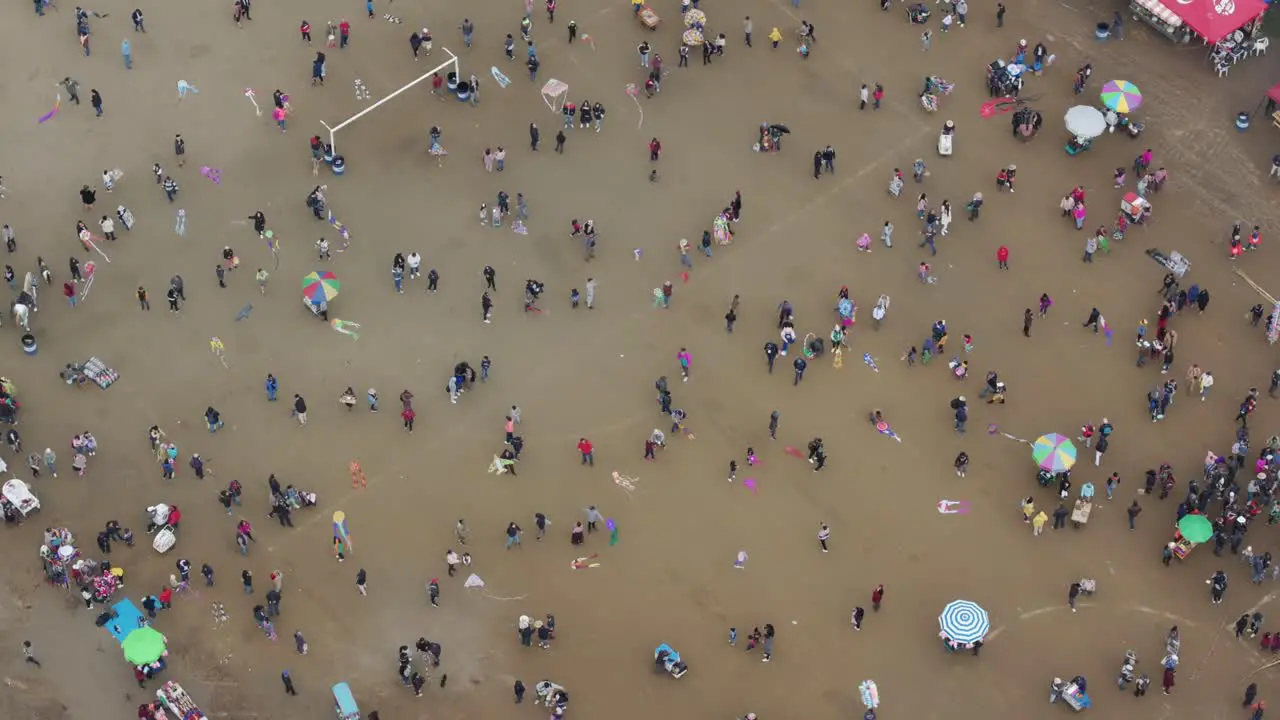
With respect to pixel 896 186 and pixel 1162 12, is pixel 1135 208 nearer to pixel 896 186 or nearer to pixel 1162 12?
pixel 896 186

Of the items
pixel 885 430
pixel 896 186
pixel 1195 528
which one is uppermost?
pixel 1195 528

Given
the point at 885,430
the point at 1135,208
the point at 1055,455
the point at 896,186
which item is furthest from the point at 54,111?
the point at 1135,208

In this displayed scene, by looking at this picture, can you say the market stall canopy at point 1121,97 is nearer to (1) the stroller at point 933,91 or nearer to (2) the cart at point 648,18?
(1) the stroller at point 933,91

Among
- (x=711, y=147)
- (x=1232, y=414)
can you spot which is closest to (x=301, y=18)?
(x=711, y=147)

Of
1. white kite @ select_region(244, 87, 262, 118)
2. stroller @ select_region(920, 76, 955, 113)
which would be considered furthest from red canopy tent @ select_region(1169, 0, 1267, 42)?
white kite @ select_region(244, 87, 262, 118)

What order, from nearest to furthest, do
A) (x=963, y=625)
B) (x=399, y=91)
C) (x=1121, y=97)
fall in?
(x=963, y=625) < (x=1121, y=97) < (x=399, y=91)

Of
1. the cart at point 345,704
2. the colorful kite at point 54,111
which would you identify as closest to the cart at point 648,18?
the colorful kite at point 54,111

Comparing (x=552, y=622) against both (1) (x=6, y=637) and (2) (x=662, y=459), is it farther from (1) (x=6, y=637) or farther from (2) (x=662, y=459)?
(1) (x=6, y=637)
